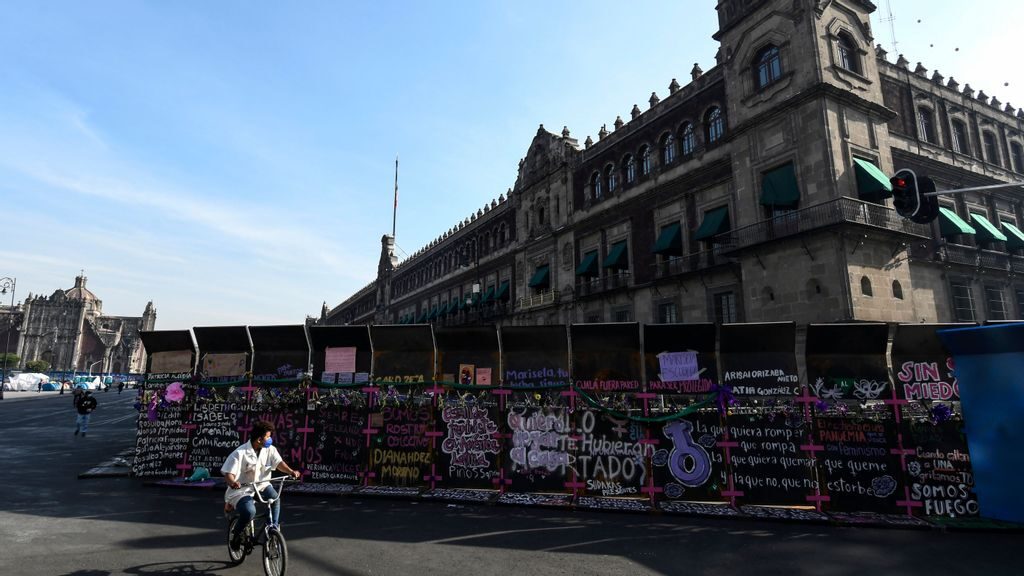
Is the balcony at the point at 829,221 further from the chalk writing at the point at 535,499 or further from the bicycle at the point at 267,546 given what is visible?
the bicycle at the point at 267,546

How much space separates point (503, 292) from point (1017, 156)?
100ft

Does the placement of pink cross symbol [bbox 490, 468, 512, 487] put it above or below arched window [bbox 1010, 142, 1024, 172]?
below

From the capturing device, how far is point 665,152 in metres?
25.9

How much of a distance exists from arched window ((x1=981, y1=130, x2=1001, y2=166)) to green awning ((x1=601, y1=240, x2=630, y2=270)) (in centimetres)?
1857

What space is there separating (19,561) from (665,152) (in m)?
26.5

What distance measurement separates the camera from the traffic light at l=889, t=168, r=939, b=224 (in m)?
10.1

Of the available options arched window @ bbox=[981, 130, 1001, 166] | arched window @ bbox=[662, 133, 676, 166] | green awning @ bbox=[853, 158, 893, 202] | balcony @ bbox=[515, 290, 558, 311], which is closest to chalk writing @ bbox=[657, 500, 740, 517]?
green awning @ bbox=[853, 158, 893, 202]

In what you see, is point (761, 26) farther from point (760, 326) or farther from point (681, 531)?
Result: point (681, 531)

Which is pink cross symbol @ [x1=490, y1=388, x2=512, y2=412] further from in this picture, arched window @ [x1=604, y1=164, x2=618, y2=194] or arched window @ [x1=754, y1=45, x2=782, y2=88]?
arched window @ [x1=604, y1=164, x2=618, y2=194]

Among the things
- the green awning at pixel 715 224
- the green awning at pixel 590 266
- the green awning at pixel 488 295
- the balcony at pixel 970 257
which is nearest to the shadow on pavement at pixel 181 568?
the green awning at pixel 715 224

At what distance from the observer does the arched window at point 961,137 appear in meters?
23.8

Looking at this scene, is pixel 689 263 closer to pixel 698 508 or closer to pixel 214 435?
pixel 698 508

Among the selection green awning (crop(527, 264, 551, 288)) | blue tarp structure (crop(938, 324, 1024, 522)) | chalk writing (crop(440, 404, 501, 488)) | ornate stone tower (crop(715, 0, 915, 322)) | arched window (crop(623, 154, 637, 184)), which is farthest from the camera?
green awning (crop(527, 264, 551, 288))

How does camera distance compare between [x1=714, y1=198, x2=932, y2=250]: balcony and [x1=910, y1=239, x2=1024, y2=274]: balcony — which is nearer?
[x1=714, y1=198, x2=932, y2=250]: balcony
